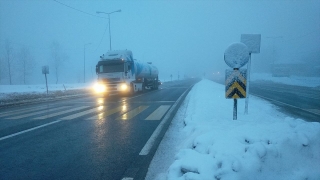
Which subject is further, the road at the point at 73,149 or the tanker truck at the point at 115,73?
the tanker truck at the point at 115,73

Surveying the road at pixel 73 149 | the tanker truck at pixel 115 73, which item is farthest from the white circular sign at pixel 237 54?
the tanker truck at pixel 115 73

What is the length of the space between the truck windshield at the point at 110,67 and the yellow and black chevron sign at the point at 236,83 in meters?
13.9

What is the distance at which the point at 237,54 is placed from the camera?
5.89 meters

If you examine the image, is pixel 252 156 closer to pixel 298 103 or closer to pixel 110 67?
pixel 298 103

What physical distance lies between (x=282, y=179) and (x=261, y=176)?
0.36 m

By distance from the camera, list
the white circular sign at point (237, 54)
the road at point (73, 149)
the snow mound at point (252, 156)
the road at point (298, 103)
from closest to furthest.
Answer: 1. the snow mound at point (252, 156)
2. the road at point (73, 149)
3. the white circular sign at point (237, 54)
4. the road at point (298, 103)

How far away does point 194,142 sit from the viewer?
4215 millimetres

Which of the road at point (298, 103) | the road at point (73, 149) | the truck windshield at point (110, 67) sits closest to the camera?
the road at point (73, 149)

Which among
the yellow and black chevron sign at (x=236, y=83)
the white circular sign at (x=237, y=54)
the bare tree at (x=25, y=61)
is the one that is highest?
the bare tree at (x=25, y=61)

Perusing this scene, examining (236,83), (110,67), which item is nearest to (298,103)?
(236,83)

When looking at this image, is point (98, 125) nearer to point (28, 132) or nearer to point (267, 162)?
point (28, 132)

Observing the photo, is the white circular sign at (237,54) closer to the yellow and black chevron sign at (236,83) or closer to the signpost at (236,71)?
the signpost at (236,71)

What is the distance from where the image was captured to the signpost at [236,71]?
230 inches

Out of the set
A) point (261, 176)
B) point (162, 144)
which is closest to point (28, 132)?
point (162, 144)
